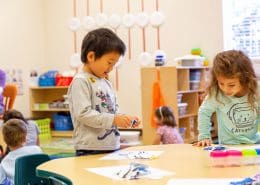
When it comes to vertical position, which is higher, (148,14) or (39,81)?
(148,14)

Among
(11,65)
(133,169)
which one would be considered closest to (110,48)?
(133,169)

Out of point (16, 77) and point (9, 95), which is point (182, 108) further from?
point (16, 77)

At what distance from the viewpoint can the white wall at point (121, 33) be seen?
19.0ft

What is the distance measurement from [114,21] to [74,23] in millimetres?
642

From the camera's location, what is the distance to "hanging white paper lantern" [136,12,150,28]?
6.05 meters

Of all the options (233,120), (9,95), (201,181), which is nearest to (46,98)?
(9,95)

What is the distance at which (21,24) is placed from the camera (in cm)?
643

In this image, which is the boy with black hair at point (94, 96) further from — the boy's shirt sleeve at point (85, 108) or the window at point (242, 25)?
the window at point (242, 25)

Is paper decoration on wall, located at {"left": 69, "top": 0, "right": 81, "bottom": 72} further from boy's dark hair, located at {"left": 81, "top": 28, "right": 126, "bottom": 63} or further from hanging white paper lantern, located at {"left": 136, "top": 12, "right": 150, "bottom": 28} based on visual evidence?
boy's dark hair, located at {"left": 81, "top": 28, "right": 126, "bottom": 63}

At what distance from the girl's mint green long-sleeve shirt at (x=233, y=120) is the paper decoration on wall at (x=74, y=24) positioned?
4791 mm

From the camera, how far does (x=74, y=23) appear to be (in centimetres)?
652

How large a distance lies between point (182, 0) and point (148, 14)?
1.63 feet

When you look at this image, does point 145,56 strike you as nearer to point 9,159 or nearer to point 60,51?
point 60,51

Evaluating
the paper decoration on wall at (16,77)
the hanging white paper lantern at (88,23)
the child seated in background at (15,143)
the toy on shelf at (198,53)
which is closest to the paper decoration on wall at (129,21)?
the hanging white paper lantern at (88,23)
